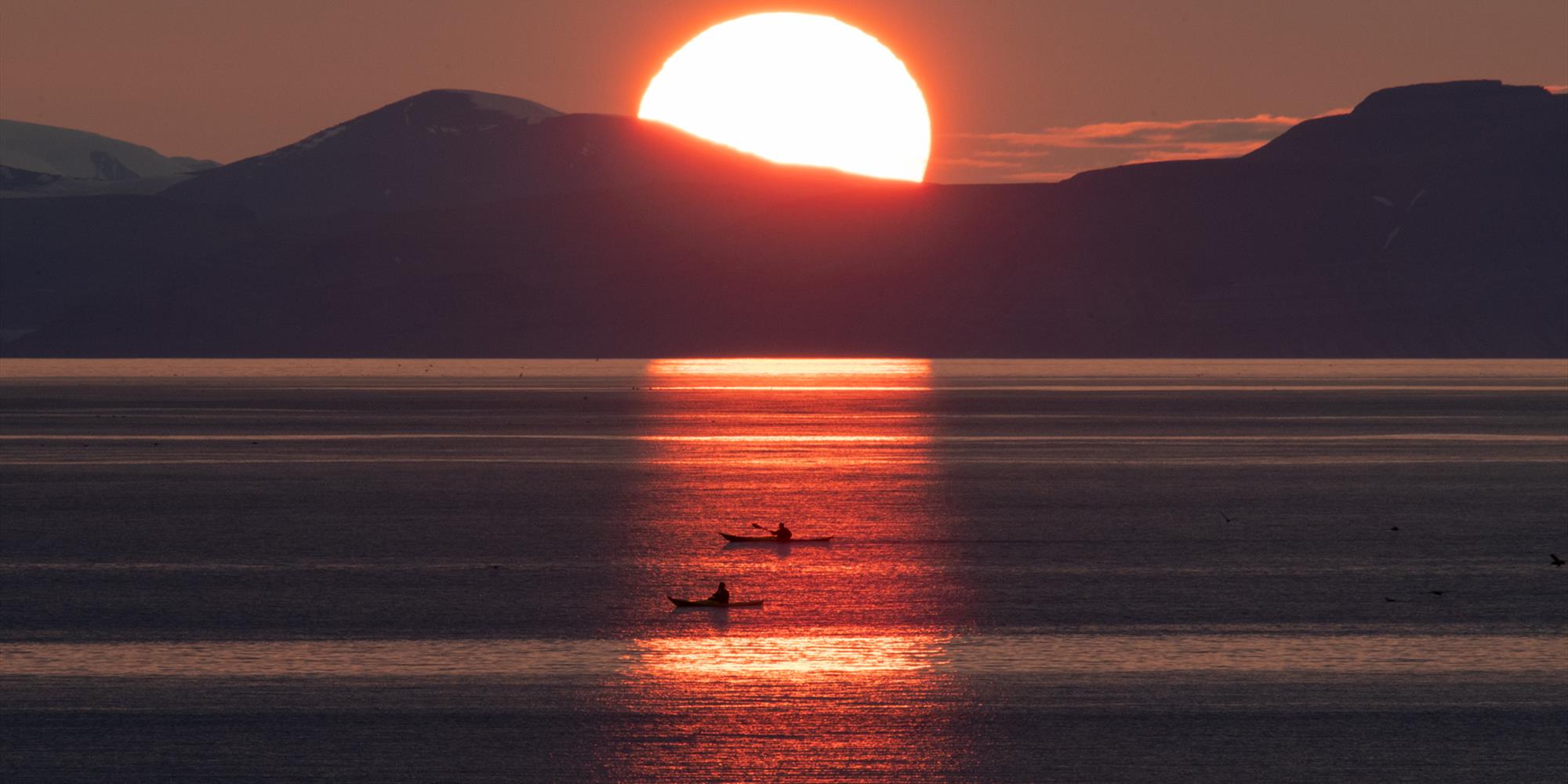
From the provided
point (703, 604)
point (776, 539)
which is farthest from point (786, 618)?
point (776, 539)

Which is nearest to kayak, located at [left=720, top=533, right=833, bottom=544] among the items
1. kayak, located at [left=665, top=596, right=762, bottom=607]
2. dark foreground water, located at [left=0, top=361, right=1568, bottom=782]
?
dark foreground water, located at [left=0, top=361, right=1568, bottom=782]

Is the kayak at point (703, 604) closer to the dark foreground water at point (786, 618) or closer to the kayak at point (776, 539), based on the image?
the dark foreground water at point (786, 618)

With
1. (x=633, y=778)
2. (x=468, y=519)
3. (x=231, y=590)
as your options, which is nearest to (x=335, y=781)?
(x=633, y=778)

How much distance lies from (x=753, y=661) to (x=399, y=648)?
373cm

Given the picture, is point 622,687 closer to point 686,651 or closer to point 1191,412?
point 686,651

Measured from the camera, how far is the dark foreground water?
15.5 meters

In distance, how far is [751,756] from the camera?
589 inches

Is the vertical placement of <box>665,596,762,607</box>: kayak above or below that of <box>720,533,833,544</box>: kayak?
below

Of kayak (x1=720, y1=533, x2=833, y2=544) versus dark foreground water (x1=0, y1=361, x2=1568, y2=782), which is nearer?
dark foreground water (x1=0, y1=361, x2=1568, y2=782)

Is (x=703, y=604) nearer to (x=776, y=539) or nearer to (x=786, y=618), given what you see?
(x=786, y=618)

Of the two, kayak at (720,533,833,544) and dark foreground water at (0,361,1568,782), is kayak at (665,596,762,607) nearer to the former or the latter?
dark foreground water at (0,361,1568,782)

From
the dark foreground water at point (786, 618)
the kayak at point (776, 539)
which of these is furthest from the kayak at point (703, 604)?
the kayak at point (776, 539)

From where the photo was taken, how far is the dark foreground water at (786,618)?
15.5 m

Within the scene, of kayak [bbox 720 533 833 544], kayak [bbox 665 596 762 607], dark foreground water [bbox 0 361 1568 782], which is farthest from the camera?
kayak [bbox 720 533 833 544]
